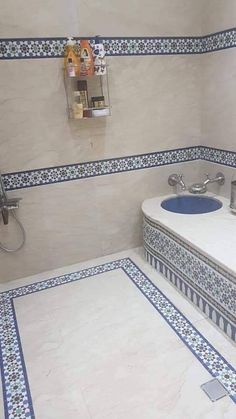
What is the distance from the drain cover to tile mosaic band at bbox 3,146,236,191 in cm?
147

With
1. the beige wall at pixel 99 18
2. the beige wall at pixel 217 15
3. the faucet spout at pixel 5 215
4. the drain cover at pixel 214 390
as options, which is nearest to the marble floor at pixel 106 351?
the drain cover at pixel 214 390

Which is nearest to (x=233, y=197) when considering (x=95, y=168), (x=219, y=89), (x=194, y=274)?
(x=194, y=274)

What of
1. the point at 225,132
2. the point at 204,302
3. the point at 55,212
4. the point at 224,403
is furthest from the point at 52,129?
the point at 224,403

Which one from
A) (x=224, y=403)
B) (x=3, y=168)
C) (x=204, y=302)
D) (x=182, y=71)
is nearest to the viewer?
(x=224, y=403)

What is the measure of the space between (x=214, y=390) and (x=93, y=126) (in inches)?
67.5

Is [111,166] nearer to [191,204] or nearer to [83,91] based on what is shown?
[83,91]

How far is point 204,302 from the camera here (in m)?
1.78

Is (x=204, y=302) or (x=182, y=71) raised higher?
(x=182, y=71)

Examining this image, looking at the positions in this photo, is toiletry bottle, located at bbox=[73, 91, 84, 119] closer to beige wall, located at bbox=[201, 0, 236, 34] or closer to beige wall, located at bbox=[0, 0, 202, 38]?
beige wall, located at bbox=[0, 0, 202, 38]

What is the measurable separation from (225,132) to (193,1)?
37.9 inches

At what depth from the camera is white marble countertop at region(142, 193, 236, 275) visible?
1.67 meters

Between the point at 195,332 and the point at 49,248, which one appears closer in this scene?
the point at 195,332

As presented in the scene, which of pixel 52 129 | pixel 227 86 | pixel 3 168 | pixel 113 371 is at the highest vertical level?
pixel 227 86

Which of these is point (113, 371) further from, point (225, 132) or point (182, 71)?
point (182, 71)
